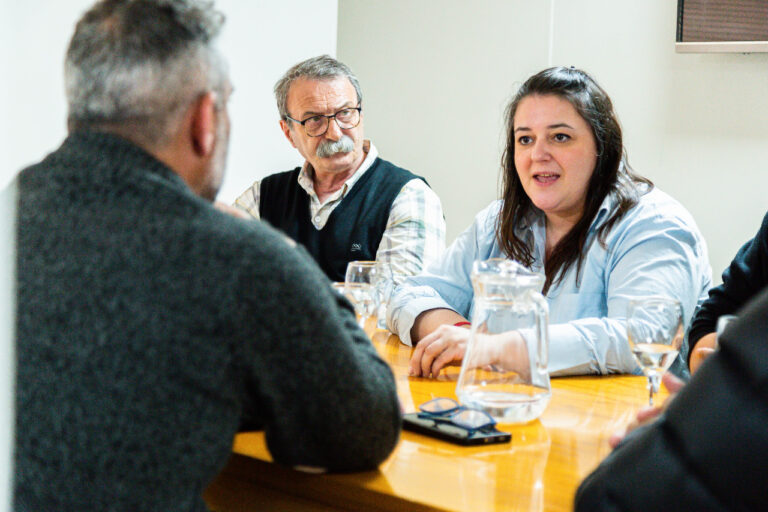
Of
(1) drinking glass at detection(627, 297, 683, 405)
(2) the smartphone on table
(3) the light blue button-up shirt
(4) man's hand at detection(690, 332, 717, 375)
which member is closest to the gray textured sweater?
(2) the smartphone on table

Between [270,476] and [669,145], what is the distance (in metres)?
2.89

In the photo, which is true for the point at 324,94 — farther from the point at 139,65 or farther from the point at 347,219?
the point at 139,65

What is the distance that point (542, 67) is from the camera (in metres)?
3.95

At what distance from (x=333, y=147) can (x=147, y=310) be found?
2.02 meters

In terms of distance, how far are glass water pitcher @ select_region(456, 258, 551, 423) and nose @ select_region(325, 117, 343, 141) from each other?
161 cm

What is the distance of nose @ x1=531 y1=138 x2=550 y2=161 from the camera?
85.0 inches

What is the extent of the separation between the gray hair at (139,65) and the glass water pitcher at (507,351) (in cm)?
57

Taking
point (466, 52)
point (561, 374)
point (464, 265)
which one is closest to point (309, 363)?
point (561, 374)

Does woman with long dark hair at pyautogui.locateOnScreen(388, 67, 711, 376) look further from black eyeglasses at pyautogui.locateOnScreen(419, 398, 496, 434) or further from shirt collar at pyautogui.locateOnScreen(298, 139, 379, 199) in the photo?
shirt collar at pyautogui.locateOnScreen(298, 139, 379, 199)

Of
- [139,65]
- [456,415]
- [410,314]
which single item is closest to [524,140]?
[410,314]

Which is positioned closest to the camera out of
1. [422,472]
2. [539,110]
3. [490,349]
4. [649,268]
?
[422,472]

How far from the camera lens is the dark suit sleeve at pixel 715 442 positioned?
657 millimetres

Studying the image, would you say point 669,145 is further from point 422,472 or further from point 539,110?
point 422,472

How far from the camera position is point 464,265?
225 cm
